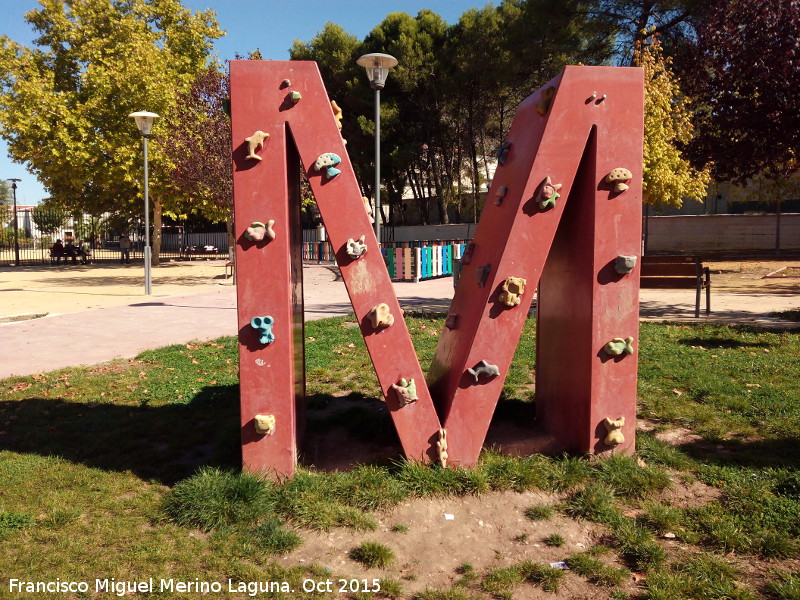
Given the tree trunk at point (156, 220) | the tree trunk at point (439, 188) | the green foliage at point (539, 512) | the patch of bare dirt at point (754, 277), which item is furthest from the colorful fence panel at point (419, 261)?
the tree trunk at point (439, 188)

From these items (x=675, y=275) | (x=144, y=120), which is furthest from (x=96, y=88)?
(x=675, y=275)

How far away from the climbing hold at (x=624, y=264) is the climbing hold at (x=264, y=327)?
85.6 inches

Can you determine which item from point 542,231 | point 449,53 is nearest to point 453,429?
point 542,231

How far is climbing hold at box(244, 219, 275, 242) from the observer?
12.3ft

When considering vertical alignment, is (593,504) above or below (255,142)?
below

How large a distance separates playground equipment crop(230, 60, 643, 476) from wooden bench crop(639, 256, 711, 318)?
22.8 ft

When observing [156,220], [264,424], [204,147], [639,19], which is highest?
[639,19]

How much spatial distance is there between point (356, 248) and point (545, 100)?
1548mm

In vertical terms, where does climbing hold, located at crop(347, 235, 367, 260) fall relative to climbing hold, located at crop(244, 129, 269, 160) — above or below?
below

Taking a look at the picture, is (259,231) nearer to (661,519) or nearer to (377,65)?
(661,519)

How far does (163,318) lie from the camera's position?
11.9m

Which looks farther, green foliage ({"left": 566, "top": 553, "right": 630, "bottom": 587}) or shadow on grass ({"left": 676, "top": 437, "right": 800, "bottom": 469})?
shadow on grass ({"left": 676, "top": 437, "right": 800, "bottom": 469})

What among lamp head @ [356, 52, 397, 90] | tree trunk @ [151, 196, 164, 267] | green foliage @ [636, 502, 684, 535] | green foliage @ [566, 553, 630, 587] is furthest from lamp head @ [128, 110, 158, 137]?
green foliage @ [566, 553, 630, 587]

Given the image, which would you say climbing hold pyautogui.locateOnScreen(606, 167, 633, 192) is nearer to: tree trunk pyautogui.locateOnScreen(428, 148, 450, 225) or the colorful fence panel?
the colorful fence panel
